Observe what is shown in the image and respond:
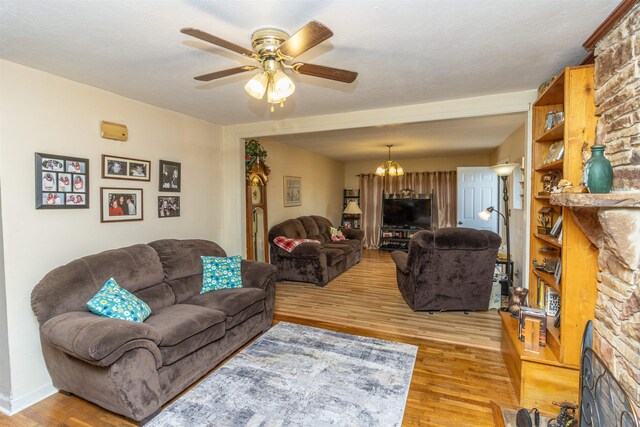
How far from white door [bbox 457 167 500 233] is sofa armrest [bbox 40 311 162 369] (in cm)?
603

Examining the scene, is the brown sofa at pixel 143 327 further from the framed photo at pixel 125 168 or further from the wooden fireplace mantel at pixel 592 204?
the wooden fireplace mantel at pixel 592 204

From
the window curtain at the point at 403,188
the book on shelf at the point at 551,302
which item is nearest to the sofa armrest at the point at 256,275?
the book on shelf at the point at 551,302

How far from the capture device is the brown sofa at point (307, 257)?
4996 mm

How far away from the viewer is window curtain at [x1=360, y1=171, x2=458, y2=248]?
309 inches

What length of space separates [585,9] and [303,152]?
17.8 ft

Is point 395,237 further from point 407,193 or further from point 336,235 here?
point 336,235

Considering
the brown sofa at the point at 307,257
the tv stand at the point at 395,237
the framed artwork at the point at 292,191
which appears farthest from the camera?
the tv stand at the point at 395,237

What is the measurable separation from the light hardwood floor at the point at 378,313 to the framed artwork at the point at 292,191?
175 centimetres

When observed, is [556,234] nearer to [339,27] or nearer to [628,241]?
[628,241]

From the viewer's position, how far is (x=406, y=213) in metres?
7.95

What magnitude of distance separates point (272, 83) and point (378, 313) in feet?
9.74

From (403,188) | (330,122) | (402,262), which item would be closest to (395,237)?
(403,188)

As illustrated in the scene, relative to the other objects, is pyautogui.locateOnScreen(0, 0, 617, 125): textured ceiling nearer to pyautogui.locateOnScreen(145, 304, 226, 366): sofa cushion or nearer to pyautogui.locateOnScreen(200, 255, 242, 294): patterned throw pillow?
pyautogui.locateOnScreen(200, 255, 242, 294): patterned throw pillow

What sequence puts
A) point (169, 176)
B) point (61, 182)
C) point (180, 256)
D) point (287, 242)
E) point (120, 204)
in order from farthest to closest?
point (287, 242), point (169, 176), point (180, 256), point (120, 204), point (61, 182)
